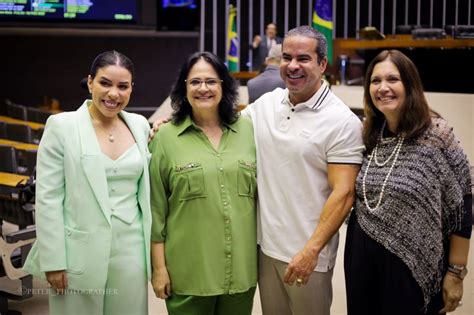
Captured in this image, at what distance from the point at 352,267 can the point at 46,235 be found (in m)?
1.12

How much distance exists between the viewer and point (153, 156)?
9.46 ft

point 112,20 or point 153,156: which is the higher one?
point 112,20

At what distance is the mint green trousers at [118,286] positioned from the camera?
272cm

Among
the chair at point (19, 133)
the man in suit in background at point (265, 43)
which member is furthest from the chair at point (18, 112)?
the man in suit in background at point (265, 43)

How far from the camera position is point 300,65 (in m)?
2.81

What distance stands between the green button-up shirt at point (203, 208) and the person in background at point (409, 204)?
1.43 ft

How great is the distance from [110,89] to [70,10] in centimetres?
918

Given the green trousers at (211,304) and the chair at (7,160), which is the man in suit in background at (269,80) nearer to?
the chair at (7,160)

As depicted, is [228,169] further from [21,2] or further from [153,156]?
[21,2]

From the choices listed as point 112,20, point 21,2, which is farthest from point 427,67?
point 21,2

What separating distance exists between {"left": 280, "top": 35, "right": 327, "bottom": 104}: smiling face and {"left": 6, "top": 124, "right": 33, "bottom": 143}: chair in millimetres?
5456

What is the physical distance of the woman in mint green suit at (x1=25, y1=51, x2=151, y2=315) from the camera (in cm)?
266

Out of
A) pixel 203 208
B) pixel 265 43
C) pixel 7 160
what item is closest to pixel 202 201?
pixel 203 208

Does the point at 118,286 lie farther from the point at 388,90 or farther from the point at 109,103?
the point at 388,90
